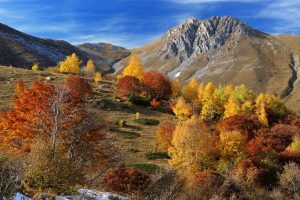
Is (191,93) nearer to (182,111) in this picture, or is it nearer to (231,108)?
(231,108)

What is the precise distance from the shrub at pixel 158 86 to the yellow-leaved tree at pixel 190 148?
104 ft

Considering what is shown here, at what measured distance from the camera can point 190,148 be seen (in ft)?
173

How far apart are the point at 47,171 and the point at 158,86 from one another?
65.4 m

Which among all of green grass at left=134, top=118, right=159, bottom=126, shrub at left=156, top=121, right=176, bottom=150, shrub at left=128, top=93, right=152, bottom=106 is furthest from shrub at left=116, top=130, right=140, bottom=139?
shrub at left=128, top=93, right=152, bottom=106

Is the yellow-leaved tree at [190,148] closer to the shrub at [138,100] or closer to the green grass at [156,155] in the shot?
the green grass at [156,155]

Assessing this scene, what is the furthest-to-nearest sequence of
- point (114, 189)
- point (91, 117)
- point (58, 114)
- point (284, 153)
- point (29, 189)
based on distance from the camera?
point (284, 153)
point (91, 117)
point (114, 189)
point (58, 114)
point (29, 189)

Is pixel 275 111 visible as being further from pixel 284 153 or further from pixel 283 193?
pixel 283 193

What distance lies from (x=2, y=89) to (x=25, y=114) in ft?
91.8

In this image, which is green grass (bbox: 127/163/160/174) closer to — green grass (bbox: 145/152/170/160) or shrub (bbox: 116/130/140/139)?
green grass (bbox: 145/152/170/160)

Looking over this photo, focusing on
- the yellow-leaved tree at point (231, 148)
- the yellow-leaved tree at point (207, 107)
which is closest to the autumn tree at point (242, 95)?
the yellow-leaved tree at point (207, 107)

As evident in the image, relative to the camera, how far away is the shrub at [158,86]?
284 ft

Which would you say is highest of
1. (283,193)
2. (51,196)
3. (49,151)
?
(49,151)

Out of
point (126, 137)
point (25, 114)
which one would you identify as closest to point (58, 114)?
point (25, 114)

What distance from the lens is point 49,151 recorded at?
23.3m
